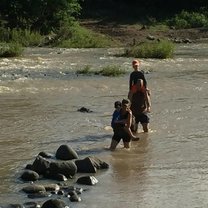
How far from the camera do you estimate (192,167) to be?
11.2 meters

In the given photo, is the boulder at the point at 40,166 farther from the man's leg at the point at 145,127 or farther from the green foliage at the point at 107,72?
the green foliage at the point at 107,72

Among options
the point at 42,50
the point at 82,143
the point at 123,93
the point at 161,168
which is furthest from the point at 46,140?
the point at 42,50

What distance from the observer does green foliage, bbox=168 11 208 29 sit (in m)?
52.8

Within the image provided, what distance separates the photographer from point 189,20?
5403 cm

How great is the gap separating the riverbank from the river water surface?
1870 cm

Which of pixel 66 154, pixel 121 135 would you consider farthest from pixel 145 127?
pixel 66 154

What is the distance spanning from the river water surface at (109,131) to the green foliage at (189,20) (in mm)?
25523

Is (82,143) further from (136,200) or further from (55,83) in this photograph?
(55,83)

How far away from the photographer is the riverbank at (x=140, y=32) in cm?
4641

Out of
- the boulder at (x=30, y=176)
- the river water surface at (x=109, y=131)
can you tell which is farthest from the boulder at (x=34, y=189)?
the boulder at (x=30, y=176)

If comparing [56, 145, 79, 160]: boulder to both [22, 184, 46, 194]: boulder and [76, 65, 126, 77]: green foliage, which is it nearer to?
[22, 184, 46, 194]: boulder

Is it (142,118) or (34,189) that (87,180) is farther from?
(142,118)

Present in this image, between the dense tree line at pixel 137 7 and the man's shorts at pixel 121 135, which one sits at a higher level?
the dense tree line at pixel 137 7

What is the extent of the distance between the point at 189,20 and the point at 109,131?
40.8 meters
